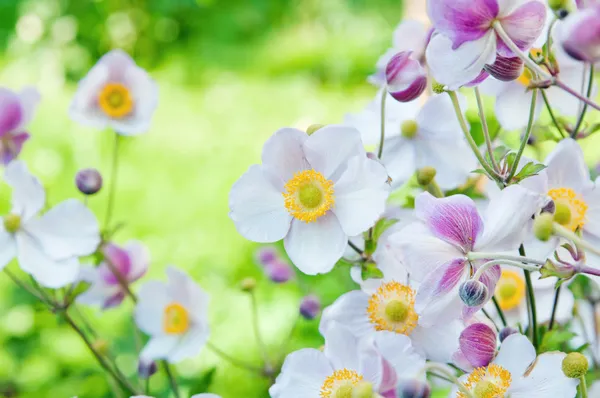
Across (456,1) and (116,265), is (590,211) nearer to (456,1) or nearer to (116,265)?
(456,1)

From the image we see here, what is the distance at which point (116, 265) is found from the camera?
722 mm

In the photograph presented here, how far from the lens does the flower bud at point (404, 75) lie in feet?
1.49

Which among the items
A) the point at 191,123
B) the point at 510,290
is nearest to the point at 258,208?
the point at 510,290

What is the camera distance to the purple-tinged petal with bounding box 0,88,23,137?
653 millimetres

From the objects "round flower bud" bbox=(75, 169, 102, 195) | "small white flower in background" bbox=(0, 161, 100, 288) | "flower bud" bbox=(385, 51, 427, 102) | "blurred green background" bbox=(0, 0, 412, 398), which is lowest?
"blurred green background" bbox=(0, 0, 412, 398)

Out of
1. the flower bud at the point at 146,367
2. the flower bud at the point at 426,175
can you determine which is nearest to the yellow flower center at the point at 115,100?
the flower bud at the point at 146,367

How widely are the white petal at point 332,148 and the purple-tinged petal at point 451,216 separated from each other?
6 cm

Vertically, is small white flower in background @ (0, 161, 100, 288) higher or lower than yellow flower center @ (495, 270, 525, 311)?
higher

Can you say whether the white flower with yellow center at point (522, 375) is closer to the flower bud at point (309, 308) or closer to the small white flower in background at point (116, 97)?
the flower bud at point (309, 308)

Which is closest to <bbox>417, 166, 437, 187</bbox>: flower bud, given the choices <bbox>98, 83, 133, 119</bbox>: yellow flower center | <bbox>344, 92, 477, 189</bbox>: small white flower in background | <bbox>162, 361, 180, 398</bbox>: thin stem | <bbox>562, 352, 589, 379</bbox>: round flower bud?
<bbox>344, 92, 477, 189</bbox>: small white flower in background

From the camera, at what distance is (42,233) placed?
0.63m

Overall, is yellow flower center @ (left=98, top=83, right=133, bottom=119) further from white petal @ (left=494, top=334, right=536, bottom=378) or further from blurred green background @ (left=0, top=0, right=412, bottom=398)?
white petal @ (left=494, top=334, right=536, bottom=378)

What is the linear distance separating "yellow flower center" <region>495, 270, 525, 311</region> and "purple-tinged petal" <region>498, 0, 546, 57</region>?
23 cm

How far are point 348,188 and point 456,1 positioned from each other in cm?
14
